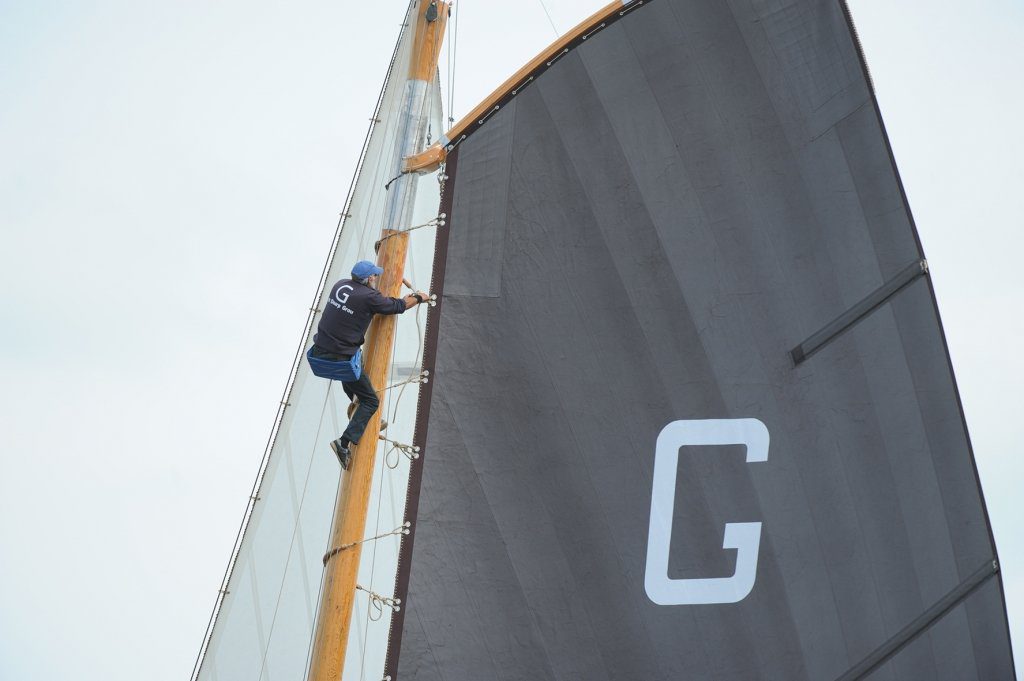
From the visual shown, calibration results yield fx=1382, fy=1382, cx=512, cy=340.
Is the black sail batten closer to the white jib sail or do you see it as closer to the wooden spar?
the wooden spar

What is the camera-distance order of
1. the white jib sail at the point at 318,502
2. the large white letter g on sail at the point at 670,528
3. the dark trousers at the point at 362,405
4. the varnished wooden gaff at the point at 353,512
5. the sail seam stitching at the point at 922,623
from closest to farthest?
the varnished wooden gaff at the point at 353,512 → the dark trousers at the point at 362,405 → the large white letter g on sail at the point at 670,528 → the sail seam stitching at the point at 922,623 → the white jib sail at the point at 318,502

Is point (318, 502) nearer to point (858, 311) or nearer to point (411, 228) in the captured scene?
point (411, 228)

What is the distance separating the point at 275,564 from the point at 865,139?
4.34 meters

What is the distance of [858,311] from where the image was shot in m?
7.69

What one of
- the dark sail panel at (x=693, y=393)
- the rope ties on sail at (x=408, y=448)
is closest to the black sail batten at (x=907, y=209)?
the dark sail panel at (x=693, y=393)

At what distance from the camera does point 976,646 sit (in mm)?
7918

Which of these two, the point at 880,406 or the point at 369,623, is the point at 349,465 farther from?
the point at 880,406

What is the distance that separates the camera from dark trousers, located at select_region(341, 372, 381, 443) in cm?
718

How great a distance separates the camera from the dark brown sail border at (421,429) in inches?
276

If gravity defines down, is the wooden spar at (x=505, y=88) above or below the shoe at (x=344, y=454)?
above

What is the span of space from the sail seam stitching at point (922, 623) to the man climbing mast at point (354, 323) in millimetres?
2975

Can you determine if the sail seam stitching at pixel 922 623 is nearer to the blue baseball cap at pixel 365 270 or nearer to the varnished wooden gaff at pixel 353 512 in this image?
the varnished wooden gaff at pixel 353 512

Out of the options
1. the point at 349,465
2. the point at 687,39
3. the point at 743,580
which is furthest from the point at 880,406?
the point at 349,465

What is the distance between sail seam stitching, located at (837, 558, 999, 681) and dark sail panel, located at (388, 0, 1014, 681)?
17mm
